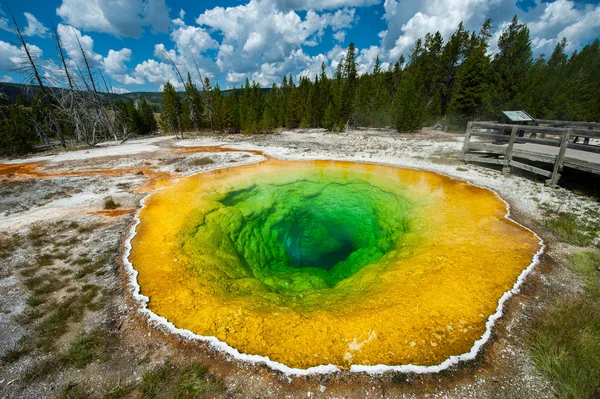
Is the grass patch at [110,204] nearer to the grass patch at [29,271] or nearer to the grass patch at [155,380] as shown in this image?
the grass patch at [29,271]

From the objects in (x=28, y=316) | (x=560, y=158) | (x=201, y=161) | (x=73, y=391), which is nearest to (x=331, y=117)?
(x=201, y=161)

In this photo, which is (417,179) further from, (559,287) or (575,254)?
(559,287)

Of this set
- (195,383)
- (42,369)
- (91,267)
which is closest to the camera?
(195,383)

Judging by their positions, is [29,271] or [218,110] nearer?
[29,271]

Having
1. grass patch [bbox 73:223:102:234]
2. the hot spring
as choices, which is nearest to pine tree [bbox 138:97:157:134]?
the hot spring

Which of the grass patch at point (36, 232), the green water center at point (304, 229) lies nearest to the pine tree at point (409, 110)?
the green water center at point (304, 229)

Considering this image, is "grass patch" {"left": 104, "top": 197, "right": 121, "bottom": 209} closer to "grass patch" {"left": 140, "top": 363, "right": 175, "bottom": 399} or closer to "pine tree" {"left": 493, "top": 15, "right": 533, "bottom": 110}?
"grass patch" {"left": 140, "top": 363, "right": 175, "bottom": 399}

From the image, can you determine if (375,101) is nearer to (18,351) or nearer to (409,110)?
(409,110)

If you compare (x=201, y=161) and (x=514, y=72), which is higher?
(x=514, y=72)
